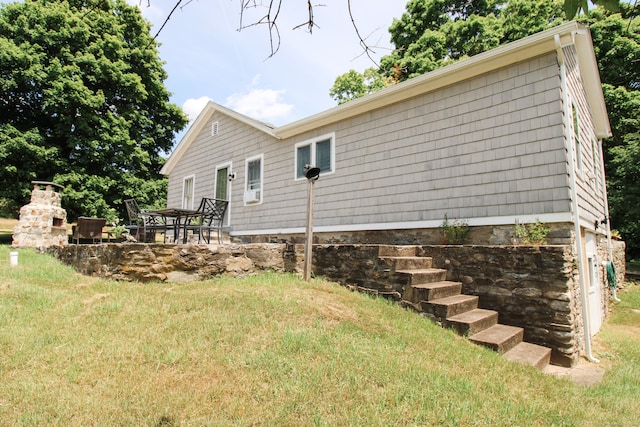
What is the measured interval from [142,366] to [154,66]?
19.1 m

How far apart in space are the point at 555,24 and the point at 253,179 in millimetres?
15083

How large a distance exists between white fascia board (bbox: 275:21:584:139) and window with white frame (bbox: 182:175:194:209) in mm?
4759

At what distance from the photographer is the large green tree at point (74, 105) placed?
13.5 m

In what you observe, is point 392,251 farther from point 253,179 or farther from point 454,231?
point 253,179

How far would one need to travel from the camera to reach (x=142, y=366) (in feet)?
9.04

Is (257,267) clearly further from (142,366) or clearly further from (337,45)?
(337,45)

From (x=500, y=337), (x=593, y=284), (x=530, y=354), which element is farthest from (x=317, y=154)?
(x=593, y=284)

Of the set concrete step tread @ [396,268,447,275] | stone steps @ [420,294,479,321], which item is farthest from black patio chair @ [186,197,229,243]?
stone steps @ [420,294,479,321]

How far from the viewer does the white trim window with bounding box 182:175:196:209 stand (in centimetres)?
1222

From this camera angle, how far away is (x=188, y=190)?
1241cm

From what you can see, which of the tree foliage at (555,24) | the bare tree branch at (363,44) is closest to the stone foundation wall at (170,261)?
the bare tree branch at (363,44)

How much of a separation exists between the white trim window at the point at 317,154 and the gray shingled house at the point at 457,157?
3 cm

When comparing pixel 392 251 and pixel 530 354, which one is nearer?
pixel 530 354

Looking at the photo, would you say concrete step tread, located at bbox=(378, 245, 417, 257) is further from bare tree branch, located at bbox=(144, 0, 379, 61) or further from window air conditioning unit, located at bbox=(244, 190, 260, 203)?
window air conditioning unit, located at bbox=(244, 190, 260, 203)
